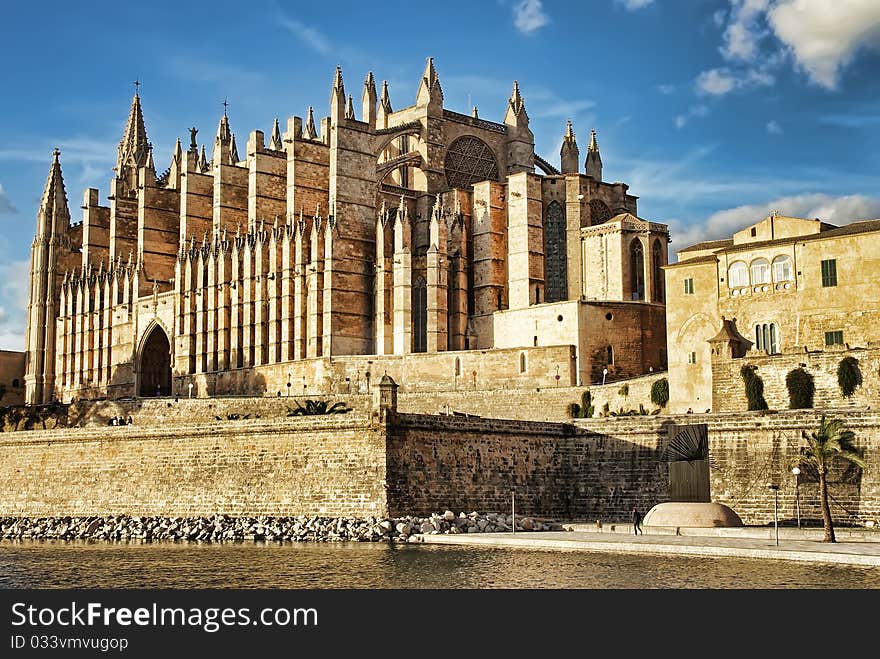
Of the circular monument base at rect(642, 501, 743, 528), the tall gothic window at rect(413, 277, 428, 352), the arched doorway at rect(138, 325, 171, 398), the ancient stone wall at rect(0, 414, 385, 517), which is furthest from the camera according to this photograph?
the arched doorway at rect(138, 325, 171, 398)

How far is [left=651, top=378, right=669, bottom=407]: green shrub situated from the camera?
4334cm

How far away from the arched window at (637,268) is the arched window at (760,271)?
1360cm

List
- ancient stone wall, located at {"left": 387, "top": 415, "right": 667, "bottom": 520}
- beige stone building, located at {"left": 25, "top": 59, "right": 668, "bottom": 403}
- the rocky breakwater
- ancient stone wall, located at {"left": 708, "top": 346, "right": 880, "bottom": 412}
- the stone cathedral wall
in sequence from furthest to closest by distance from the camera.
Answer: beige stone building, located at {"left": 25, "top": 59, "right": 668, "bottom": 403} → ancient stone wall, located at {"left": 708, "top": 346, "right": 880, "bottom": 412} → ancient stone wall, located at {"left": 387, "top": 415, "right": 667, "bottom": 520} → the stone cathedral wall → the rocky breakwater

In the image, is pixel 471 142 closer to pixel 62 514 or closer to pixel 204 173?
pixel 204 173

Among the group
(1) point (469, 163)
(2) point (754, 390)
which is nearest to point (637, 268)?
(1) point (469, 163)

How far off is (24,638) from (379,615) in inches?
206

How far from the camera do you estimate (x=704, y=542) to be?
28469mm

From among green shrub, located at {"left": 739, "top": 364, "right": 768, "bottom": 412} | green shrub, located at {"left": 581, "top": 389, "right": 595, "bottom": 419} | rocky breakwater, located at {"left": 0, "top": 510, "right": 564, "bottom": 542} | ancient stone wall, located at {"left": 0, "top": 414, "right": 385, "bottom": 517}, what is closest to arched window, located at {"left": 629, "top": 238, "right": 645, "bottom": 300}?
green shrub, located at {"left": 581, "top": 389, "right": 595, "bottom": 419}

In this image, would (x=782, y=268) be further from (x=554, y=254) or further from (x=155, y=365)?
(x=155, y=365)

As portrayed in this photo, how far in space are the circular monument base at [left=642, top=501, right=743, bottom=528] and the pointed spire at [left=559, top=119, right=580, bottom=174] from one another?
34173 millimetres

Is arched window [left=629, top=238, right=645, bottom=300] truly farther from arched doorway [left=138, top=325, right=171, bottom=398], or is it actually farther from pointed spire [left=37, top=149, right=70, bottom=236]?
pointed spire [left=37, top=149, right=70, bottom=236]

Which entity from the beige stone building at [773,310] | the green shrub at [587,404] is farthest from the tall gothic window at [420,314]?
the beige stone building at [773,310]

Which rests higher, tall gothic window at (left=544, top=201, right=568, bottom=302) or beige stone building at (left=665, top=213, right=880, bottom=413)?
tall gothic window at (left=544, top=201, right=568, bottom=302)

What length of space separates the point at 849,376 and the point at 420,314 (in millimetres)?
24381
